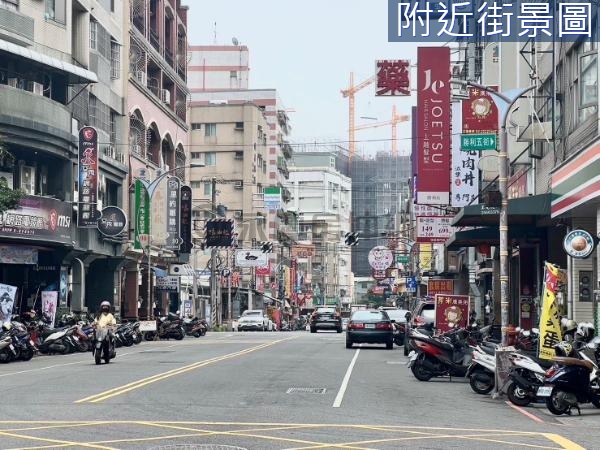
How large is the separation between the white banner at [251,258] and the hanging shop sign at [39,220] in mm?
36676

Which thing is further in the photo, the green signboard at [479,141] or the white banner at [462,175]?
the white banner at [462,175]

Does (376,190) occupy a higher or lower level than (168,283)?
higher

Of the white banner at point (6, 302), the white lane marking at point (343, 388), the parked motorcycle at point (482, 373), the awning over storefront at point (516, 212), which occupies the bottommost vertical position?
the white lane marking at point (343, 388)

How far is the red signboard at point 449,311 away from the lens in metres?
34.5

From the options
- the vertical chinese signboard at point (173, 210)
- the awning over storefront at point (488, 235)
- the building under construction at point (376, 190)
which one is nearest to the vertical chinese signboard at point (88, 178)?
the vertical chinese signboard at point (173, 210)

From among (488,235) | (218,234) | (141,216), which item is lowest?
(488,235)

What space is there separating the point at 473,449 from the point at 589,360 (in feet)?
18.6

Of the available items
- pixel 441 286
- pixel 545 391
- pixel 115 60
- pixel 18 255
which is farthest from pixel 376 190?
pixel 545 391

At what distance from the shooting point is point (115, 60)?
54.5 meters

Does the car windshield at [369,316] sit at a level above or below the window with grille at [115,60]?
below

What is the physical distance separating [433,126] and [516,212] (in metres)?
9.71

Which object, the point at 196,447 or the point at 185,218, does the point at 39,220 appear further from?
the point at 196,447

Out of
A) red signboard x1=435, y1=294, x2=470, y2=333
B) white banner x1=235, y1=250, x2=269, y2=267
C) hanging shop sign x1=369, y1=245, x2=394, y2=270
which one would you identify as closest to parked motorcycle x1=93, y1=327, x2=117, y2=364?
red signboard x1=435, y1=294, x2=470, y2=333

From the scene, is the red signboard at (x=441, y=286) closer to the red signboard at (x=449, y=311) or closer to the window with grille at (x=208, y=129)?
the red signboard at (x=449, y=311)
